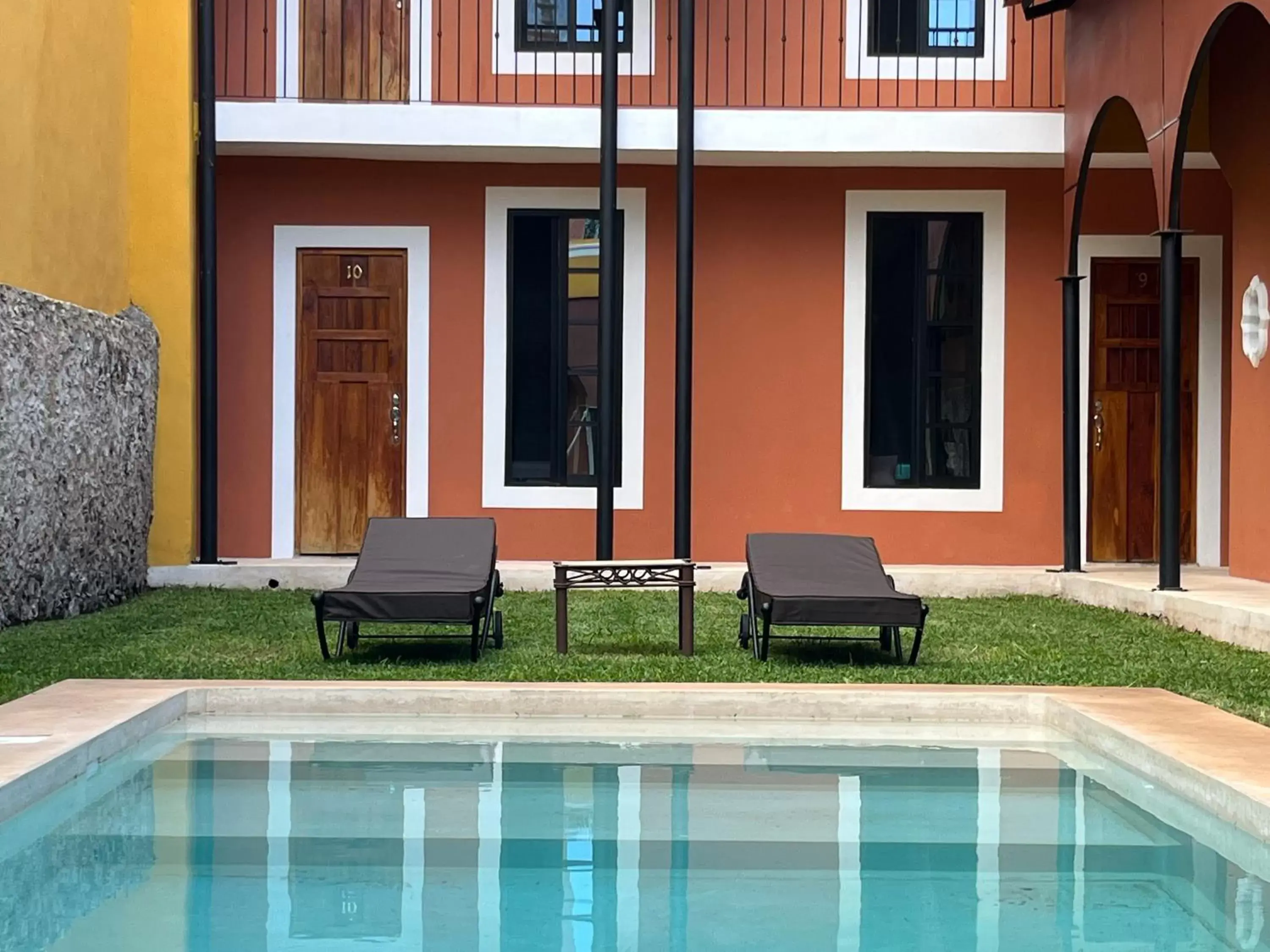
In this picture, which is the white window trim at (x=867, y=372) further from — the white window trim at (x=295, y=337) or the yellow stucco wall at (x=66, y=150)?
the yellow stucco wall at (x=66, y=150)

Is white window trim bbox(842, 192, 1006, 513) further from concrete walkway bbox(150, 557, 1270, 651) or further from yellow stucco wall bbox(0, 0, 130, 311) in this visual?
yellow stucco wall bbox(0, 0, 130, 311)

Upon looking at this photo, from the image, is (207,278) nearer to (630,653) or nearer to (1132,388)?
(630,653)

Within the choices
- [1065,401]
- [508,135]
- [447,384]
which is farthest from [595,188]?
[1065,401]

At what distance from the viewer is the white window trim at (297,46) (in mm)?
11977

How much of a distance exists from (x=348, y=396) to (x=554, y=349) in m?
1.70

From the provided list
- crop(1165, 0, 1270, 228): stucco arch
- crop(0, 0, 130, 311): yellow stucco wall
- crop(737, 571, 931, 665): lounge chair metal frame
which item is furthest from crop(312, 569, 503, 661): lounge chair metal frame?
crop(1165, 0, 1270, 228): stucco arch

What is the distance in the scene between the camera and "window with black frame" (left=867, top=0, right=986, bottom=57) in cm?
1217

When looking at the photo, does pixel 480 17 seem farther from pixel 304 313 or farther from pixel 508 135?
pixel 304 313

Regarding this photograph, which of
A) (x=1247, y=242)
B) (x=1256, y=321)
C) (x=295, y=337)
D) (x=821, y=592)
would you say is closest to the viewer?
(x=821, y=592)

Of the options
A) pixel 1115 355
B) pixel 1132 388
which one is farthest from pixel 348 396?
pixel 1132 388

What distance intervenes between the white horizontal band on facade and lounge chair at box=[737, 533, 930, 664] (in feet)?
13.4

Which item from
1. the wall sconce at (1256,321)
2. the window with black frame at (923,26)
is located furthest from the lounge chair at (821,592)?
the window with black frame at (923,26)

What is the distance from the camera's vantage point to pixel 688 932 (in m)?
3.89

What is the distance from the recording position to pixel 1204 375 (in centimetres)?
1236
